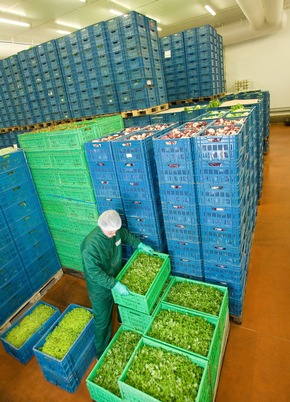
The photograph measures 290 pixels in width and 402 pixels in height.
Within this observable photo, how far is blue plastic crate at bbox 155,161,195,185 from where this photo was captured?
2.85 m

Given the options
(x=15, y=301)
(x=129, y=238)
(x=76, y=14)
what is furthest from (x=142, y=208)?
(x=76, y=14)

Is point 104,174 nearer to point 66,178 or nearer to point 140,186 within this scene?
point 140,186

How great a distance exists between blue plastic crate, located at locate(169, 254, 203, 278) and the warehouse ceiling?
939 centimetres

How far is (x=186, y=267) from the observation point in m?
3.50

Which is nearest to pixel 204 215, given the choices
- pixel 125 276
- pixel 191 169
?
pixel 191 169

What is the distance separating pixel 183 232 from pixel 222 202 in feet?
2.33

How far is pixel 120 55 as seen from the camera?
5742 millimetres

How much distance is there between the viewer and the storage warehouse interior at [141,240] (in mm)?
2598

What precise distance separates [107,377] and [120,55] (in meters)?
6.10

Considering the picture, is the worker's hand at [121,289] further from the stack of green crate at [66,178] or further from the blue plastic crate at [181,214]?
the stack of green crate at [66,178]

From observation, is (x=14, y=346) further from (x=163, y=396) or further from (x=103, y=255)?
(x=163, y=396)

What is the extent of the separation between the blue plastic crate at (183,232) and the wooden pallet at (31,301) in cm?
269

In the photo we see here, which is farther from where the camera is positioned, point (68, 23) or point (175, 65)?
point (68, 23)

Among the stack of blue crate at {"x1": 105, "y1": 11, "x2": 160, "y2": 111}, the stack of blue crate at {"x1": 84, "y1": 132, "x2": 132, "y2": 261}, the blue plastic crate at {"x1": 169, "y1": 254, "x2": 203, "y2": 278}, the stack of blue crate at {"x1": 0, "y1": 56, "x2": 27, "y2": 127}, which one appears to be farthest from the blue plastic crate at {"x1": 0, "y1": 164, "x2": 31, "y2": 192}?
the stack of blue crate at {"x1": 0, "y1": 56, "x2": 27, "y2": 127}
